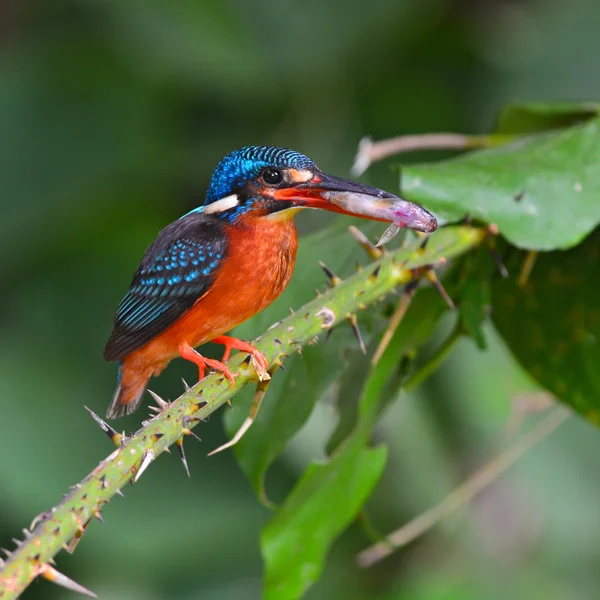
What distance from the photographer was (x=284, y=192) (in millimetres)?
1425

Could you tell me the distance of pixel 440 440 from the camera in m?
4.32

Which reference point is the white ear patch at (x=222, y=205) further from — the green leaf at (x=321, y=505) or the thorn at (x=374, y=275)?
the green leaf at (x=321, y=505)

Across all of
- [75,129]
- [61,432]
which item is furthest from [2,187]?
[61,432]

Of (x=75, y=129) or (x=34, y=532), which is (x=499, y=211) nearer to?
(x=34, y=532)

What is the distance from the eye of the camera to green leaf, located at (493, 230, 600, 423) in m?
2.33

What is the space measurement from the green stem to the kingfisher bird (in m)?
0.05

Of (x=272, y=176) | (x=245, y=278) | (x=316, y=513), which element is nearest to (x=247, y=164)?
(x=272, y=176)

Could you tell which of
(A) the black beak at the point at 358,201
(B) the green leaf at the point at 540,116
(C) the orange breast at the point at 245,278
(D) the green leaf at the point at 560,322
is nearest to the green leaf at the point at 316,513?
(C) the orange breast at the point at 245,278

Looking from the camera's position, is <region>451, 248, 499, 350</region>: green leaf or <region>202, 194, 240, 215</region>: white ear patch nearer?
<region>202, 194, 240, 215</region>: white ear patch

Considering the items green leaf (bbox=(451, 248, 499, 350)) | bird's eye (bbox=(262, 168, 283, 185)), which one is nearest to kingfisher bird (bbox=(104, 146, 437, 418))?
bird's eye (bbox=(262, 168, 283, 185))

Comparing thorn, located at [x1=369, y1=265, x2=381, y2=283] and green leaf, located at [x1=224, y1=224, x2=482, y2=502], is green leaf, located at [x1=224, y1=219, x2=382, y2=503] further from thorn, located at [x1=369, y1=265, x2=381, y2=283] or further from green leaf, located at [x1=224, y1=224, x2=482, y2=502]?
thorn, located at [x1=369, y1=265, x2=381, y2=283]

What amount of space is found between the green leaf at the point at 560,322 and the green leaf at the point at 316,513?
0.63 metres

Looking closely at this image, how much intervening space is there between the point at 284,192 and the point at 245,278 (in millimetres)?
200

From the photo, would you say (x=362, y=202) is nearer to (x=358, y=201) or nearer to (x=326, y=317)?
(x=358, y=201)
